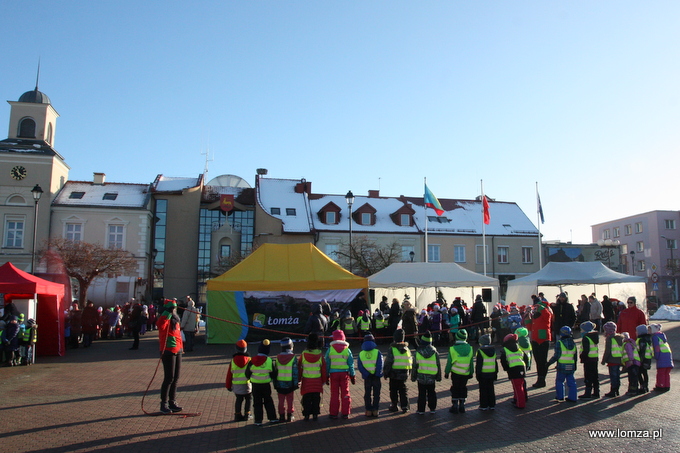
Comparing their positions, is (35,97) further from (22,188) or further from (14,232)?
(14,232)

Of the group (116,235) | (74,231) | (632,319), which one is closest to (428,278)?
(632,319)

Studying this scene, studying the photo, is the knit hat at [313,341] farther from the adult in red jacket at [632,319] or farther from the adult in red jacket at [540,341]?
the adult in red jacket at [632,319]

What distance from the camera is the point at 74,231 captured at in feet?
124

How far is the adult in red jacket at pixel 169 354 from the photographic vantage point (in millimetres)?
9117

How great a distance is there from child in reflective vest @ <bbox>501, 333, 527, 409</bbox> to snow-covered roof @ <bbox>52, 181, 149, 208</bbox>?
3469cm

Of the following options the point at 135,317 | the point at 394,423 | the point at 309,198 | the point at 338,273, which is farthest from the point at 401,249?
the point at 394,423

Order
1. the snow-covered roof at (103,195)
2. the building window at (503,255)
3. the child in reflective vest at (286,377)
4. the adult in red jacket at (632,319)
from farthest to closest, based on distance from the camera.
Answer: the building window at (503,255) → the snow-covered roof at (103,195) → the adult in red jacket at (632,319) → the child in reflective vest at (286,377)

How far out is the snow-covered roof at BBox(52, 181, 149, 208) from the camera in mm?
38562

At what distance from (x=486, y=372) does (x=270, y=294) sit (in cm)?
1196

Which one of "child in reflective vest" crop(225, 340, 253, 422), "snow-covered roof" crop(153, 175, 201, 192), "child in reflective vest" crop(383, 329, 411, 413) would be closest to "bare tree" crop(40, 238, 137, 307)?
"snow-covered roof" crop(153, 175, 201, 192)

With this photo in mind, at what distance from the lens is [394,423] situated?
27.9 feet

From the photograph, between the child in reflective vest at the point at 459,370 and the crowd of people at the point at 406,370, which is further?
the child in reflective vest at the point at 459,370

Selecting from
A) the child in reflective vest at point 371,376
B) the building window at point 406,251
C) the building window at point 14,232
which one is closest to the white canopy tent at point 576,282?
the building window at point 406,251

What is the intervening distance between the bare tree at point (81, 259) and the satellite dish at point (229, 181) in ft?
50.0
